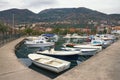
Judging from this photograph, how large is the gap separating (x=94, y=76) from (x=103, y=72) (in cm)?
139

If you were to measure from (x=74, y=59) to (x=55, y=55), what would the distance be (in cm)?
234

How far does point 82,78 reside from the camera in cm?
1311

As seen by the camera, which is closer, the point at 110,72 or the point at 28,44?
the point at 110,72

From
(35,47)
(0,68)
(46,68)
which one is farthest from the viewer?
(35,47)

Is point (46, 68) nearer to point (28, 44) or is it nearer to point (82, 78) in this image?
point (82, 78)

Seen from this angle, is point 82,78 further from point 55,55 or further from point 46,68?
point 55,55

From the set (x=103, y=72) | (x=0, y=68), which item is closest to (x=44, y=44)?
(x=0, y=68)

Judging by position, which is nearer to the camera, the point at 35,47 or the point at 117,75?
the point at 117,75

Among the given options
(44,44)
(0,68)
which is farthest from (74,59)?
(44,44)

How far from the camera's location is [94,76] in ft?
44.9

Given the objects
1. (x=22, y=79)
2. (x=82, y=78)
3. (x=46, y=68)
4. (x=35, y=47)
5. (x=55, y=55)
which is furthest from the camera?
(x=35, y=47)

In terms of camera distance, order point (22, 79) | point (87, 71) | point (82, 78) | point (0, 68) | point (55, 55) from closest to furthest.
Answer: point (82, 78) < point (22, 79) < point (87, 71) < point (0, 68) < point (55, 55)

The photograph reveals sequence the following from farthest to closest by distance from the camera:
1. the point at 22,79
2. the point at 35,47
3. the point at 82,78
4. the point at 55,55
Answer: the point at 35,47 → the point at 55,55 → the point at 22,79 → the point at 82,78

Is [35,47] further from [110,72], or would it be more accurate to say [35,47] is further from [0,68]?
[110,72]
